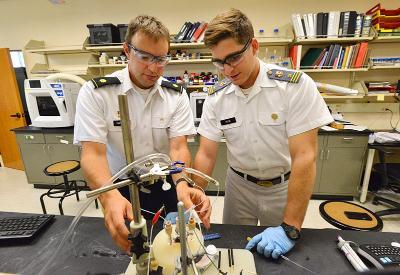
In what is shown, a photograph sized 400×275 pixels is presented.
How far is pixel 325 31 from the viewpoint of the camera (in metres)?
2.82

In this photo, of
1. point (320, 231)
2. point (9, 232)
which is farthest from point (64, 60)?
point (320, 231)

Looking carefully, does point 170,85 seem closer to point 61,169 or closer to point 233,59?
point 233,59

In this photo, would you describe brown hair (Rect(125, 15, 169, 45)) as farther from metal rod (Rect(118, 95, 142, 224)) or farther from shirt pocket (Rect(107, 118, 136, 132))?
metal rod (Rect(118, 95, 142, 224))

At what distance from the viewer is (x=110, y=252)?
2.82 feet

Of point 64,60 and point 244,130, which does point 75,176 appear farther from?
point 244,130

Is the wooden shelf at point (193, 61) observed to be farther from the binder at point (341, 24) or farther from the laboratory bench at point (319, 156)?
the binder at point (341, 24)

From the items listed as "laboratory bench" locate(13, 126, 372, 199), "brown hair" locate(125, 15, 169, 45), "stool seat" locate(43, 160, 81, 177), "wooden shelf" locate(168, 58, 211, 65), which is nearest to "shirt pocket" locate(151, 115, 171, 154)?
"brown hair" locate(125, 15, 169, 45)

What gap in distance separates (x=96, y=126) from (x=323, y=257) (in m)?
1.12

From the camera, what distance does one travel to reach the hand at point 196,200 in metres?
0.91

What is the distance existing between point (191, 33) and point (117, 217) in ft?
9.11

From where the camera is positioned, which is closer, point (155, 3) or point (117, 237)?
point (117, 237)

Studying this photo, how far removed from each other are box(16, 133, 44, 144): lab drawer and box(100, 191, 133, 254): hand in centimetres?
286

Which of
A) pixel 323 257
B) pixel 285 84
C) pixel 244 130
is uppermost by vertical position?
pixel 285 84

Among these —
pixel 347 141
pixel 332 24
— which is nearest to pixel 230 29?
pixel 347 141
